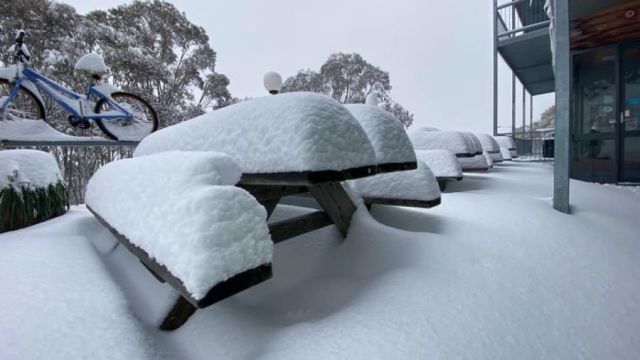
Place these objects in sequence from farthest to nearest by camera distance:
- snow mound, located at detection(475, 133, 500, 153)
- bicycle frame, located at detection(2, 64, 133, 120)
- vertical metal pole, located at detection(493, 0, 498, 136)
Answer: vertical metal pole, located at detection(493, 0, 498, 136) < snow mound, located at detection(475, 133, 500, 153) < bicycle frame, located at detection(2, 64, 133, 120)

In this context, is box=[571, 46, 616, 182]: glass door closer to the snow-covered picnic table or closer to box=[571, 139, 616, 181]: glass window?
box=[571, 139, 616, 181]: glass window

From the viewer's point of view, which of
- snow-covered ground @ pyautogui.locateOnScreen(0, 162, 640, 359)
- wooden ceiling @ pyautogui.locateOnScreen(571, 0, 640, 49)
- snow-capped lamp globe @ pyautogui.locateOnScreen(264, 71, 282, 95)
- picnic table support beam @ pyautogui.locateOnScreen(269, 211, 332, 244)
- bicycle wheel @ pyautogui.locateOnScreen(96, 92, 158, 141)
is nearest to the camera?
snow-covered ground @ pyautogui.locateOnScreen(0, 162, 640, 359)

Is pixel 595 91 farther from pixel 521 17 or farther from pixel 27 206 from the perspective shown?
pixel 27 206

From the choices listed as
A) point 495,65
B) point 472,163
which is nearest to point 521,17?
point 495,65

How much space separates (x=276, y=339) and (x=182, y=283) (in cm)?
54

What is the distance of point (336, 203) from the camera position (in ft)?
6.53

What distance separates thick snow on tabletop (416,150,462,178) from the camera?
3.56 meters

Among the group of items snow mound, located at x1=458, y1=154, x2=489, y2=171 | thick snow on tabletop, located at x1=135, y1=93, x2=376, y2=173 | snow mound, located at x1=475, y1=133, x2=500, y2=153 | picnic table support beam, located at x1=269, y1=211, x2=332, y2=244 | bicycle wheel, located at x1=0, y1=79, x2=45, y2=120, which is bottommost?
picnic table support beam, located at x1=269, y1=211, x2=332, y2=244

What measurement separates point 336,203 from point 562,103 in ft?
8.66

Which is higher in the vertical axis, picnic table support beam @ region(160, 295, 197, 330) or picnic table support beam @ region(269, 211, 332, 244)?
picnic table support beam @ region(269, 211, 332, 244)

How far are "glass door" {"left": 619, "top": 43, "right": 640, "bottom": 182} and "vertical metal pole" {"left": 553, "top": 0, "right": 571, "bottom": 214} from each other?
419cm

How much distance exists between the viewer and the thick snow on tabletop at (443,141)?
4.33 meters

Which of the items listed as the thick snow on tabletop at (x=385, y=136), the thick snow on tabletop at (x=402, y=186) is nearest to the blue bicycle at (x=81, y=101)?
the thick snow on tabletop at (x=402, y=186)

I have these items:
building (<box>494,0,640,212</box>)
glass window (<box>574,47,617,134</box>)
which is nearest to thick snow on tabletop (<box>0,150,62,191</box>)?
building (<box>494,0,640,212</box>)
